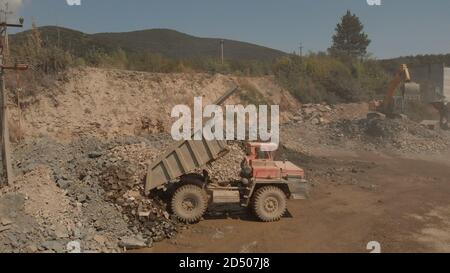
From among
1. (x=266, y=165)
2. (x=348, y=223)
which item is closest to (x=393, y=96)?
(x=348, y=223)

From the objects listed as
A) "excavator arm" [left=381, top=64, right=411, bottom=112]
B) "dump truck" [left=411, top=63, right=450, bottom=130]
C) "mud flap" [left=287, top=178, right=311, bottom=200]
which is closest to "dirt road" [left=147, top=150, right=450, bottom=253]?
"mud flap" [left=287, top=178, right=311, bottom=200]

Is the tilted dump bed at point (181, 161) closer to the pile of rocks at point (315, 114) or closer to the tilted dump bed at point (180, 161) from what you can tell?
the tilted dump bed at point (180, 161)

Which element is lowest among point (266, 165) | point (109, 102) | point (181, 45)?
point (266, 165)

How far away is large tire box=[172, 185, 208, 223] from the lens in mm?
9164

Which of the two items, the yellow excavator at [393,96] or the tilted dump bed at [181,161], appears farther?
the yellow excavator at [393,96]

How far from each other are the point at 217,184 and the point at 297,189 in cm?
189

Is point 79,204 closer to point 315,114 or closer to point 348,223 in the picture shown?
point 348,223

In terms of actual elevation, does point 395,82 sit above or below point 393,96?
above

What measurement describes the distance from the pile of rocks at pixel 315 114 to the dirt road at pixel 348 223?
26.4 feet

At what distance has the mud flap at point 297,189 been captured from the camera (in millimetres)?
9484

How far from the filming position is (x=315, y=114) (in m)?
23.0

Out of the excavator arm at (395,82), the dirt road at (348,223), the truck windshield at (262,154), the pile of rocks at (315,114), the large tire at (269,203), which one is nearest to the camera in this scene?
the dirt road at (348,223)

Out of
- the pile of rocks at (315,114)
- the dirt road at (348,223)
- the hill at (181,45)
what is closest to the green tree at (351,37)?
the hill at (181,45)
